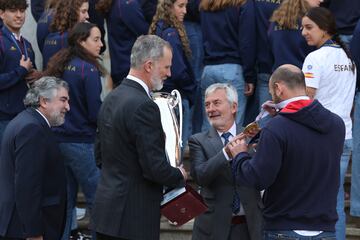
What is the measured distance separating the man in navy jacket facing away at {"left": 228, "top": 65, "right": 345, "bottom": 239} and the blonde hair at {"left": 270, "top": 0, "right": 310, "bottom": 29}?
2.56m

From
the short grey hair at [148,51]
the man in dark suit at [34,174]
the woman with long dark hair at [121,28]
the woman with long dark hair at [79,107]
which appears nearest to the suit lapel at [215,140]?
the short grey hair at [148,51]

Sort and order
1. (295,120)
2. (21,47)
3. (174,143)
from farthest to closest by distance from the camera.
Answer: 1. (21,47)
2. (174,143)
3. (295,120)

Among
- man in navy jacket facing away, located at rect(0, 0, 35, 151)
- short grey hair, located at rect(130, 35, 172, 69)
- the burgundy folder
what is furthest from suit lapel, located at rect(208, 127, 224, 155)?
man in navy jacket facing away, located at rect(0, 0, 35, 151)

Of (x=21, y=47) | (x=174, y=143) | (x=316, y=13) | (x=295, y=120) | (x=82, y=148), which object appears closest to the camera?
(x=295, y=120)

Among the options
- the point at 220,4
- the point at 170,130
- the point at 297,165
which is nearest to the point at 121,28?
the point at 220,4

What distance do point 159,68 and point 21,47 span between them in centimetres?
313

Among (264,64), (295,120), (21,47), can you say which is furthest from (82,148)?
(295,120)

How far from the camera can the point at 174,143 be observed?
6.40 m

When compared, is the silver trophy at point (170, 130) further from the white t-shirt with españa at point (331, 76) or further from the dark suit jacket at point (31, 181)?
the white t-shirt with españa at point (331, 76)

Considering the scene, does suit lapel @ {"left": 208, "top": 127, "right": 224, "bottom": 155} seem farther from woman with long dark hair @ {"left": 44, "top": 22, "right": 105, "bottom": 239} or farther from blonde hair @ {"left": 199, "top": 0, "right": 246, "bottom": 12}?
blonde hair @ {"left": 199, "top": 0, "right": 246, "bottom": 12}

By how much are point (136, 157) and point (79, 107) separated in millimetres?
2432

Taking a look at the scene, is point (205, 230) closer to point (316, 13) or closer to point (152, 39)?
point (152, 39)

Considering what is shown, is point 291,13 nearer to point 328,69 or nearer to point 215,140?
point 328,69

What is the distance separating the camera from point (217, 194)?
21.7ft
